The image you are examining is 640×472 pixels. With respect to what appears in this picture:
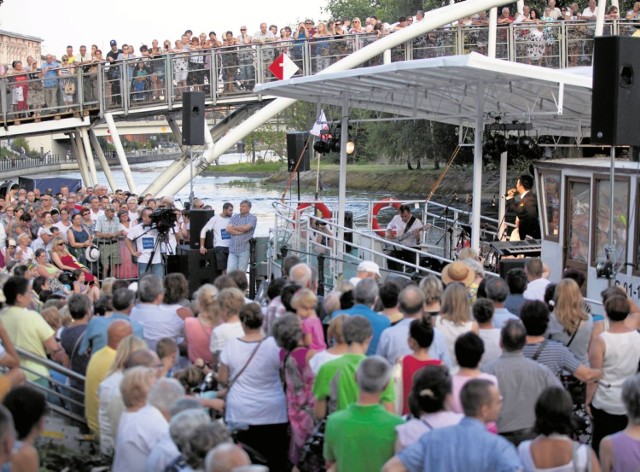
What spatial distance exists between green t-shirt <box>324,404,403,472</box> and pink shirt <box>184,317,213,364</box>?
8.16 feet

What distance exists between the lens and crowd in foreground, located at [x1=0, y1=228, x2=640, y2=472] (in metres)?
5.17

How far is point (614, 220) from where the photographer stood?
12.7 metres

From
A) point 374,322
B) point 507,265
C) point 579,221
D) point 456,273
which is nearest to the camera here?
point 374,322

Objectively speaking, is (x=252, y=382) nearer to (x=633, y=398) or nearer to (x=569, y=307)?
(x=569, y=307)

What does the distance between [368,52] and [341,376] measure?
58.7ft

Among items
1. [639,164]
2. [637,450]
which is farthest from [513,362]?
[639,164]

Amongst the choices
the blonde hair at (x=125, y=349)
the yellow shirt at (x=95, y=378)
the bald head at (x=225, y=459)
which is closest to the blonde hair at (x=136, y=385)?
the blonde hair at (x=125, y=349)

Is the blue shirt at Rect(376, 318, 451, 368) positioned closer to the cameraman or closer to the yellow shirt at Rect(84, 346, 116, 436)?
the yellow shirt at Rect(84, 346, 116, 436)

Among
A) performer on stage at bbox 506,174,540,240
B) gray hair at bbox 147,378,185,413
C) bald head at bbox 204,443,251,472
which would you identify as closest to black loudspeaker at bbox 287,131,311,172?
performer on stage at bbox 506,174,540,240

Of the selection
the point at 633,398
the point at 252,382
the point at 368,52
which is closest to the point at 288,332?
the point at 252,382

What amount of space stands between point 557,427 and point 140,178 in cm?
7547

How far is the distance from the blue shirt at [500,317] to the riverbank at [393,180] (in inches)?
1379

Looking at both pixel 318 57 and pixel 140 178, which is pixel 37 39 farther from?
pixel 318 57

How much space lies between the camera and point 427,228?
59.9 ft
